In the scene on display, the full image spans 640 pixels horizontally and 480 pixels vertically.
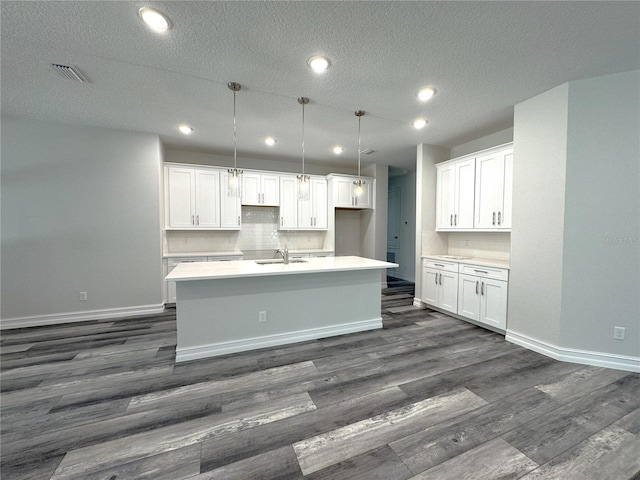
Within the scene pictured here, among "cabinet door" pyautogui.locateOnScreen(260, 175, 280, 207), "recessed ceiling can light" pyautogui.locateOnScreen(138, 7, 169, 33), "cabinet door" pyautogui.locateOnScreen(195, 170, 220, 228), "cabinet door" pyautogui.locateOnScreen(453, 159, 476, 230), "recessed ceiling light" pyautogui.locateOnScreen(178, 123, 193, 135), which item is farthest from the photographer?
"cabinet door" pyautogui.locateOnScreen(260, 175, 280, 207)

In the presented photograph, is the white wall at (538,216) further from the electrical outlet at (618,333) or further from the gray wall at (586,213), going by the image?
Result: the electrical outlet at (618,333)

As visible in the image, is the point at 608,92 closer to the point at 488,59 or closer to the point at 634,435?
the point at 488,59

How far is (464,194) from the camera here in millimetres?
3906

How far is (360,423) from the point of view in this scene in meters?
1.74

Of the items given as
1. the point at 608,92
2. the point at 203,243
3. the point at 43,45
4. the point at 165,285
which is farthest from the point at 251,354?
the point at 608,92

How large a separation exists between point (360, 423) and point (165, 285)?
159 inches

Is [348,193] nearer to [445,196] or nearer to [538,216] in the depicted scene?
[445,196]

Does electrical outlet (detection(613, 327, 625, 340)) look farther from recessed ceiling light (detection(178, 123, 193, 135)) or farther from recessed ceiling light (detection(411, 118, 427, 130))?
recessed ceiling light (detection(178, 123, 193, 135))

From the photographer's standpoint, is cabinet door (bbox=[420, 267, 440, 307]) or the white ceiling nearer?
the white ceiling

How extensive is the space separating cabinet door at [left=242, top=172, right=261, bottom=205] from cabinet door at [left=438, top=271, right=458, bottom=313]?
3.61 metres

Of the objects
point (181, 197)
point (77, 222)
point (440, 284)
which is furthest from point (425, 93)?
point (77, 222)

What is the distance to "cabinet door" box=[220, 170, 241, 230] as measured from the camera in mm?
4727

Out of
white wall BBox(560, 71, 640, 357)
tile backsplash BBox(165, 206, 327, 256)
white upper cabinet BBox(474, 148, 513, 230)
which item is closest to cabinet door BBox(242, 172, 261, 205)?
tile backsplash BBox(165, 206, 327, 256)

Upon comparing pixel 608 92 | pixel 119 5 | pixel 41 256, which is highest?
pixel 119 5
